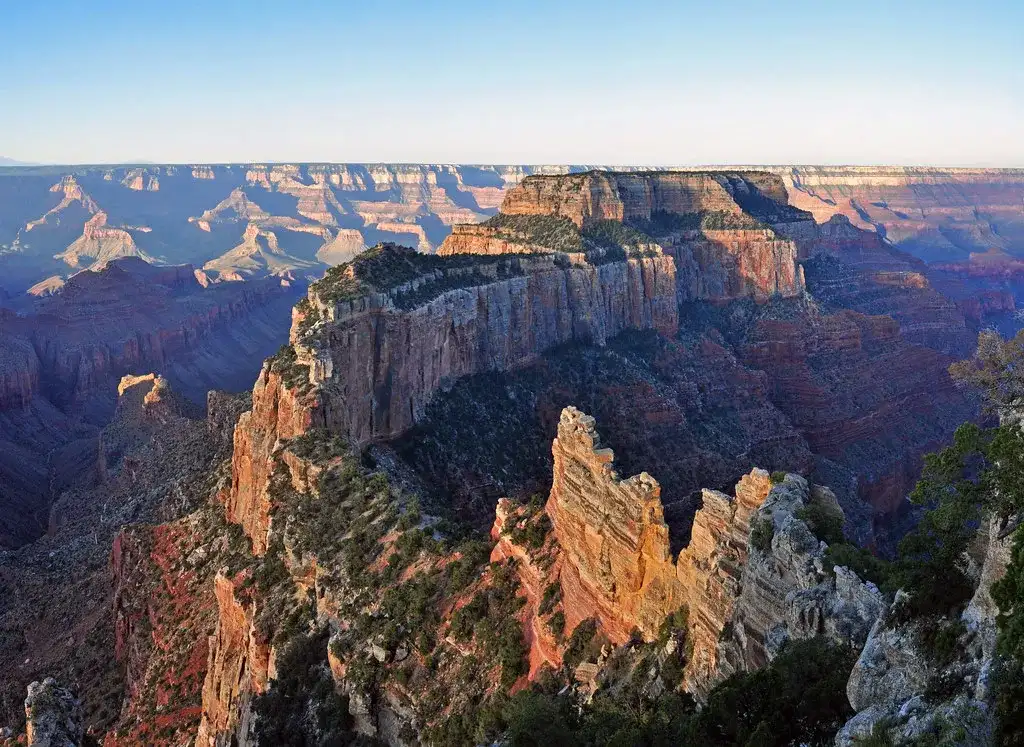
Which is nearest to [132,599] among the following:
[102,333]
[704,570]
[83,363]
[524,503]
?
[524,503]

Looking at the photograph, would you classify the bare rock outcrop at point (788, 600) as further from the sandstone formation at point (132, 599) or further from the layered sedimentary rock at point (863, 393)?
the layered sedimentary rock at point (863, 393)

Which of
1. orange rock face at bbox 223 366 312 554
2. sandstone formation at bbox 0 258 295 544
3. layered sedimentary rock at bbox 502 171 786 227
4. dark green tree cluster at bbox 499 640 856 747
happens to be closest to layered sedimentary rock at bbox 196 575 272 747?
orange rock face at bbox 223 366 312 554

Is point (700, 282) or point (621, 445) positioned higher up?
point (700, 282)

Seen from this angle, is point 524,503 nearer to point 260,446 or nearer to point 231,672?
point 260,446

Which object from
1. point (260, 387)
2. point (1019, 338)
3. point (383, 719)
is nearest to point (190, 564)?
point (260, 387)

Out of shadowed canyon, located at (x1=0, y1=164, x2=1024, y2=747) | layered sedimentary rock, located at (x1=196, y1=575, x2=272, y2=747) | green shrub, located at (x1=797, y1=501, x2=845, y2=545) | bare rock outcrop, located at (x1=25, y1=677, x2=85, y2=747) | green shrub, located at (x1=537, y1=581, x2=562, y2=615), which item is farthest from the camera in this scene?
layered sedimentary rock, located at (x1=196, y1=575, x2=272, y2=747)

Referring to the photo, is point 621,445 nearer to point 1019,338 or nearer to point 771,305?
point 771,305

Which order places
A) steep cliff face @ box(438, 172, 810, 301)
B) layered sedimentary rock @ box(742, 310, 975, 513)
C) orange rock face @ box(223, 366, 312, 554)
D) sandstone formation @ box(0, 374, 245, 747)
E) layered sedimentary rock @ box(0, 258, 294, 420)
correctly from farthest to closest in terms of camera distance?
layered sedimentary rock @ box(0, 258, 294, 420), steep cliff face @ box(438, 172, 810, 301), layered sedimentary rock @ box(742, 310, 975, 513), orange rock face @ box(223, 366, 312, 554), sandstone formation @ box(0, 374, 245, 747)

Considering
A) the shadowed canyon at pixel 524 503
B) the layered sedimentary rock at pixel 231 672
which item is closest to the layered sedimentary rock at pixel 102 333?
the shadowed canyon at pixel 524 503

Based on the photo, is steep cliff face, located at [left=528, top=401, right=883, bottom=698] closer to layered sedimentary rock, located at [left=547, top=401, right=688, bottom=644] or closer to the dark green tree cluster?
layered sedimentary rock, located at [left=547, top=401, right=688, bottom=644]

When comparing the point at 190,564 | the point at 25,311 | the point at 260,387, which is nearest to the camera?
the point at 190,564

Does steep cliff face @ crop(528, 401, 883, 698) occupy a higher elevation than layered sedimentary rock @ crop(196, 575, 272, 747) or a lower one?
higher
